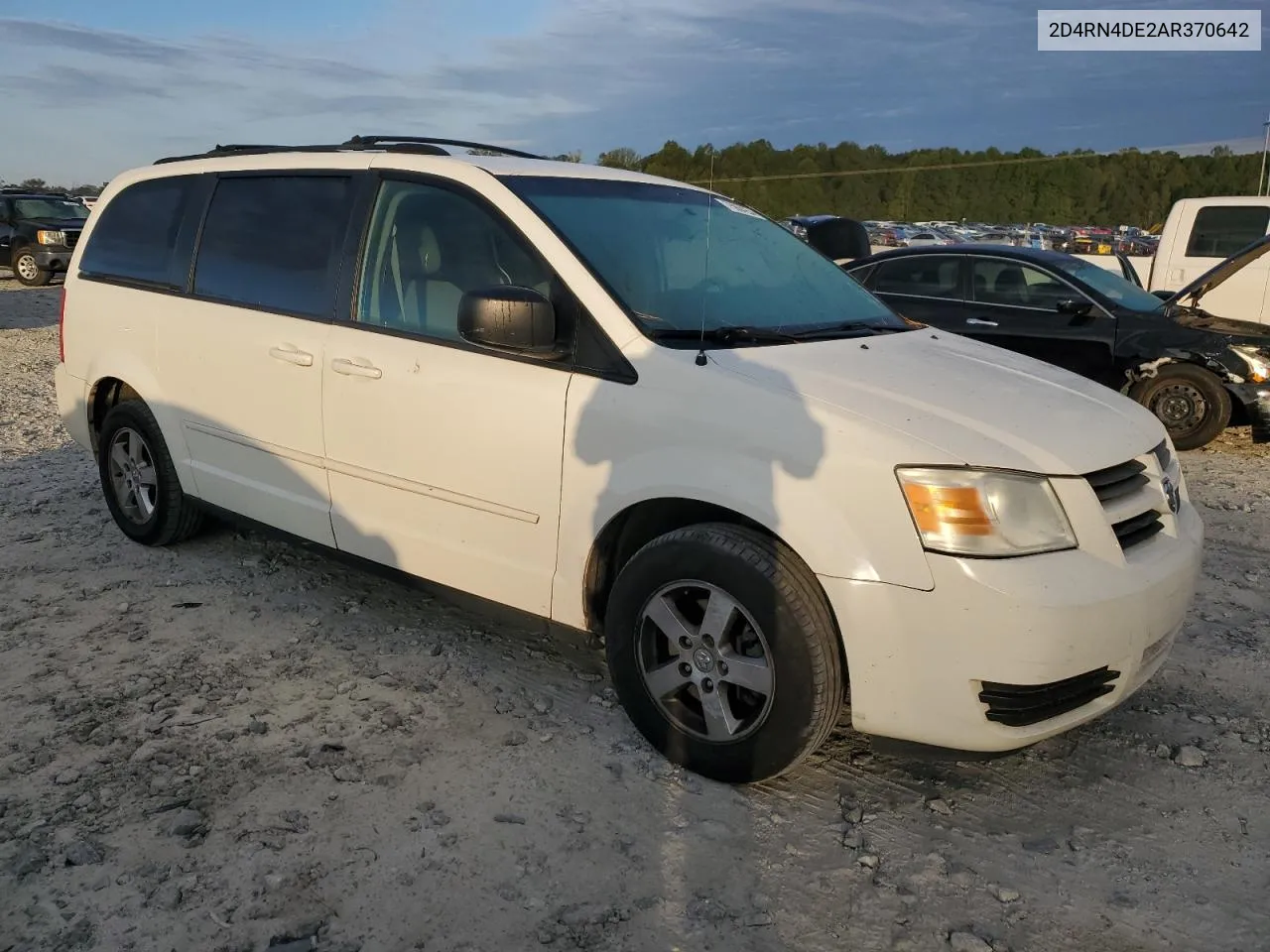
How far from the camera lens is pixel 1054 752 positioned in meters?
3.31

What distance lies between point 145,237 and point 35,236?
1748cm

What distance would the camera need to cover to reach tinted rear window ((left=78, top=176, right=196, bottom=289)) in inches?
185

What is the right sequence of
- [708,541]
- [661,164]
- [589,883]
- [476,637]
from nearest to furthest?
[589,883], [708,541], [476,637], [661,164]

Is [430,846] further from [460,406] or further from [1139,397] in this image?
[1139,397]

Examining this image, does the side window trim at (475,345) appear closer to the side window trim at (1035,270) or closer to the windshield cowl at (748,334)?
the windshield cowl at (748,334)

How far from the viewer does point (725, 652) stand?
9.73 ft

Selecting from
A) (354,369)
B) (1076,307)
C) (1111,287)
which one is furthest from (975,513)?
(1111,287)

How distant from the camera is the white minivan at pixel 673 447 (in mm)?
2686

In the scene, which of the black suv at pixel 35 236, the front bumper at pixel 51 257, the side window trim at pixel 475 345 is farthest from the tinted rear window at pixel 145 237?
the front bumper at pixel 51 257

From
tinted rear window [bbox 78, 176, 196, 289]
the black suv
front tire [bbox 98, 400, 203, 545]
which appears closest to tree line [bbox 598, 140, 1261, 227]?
tinted rear window [bbox 78, 176, 196, 289]

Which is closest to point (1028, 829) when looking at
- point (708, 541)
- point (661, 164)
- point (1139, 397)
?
point (708, 541)

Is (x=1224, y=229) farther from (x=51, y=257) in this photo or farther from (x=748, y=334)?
(x=51, y=257)

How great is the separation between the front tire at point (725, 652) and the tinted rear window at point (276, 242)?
1.80 metres

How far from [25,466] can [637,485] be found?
5510 millimetres
